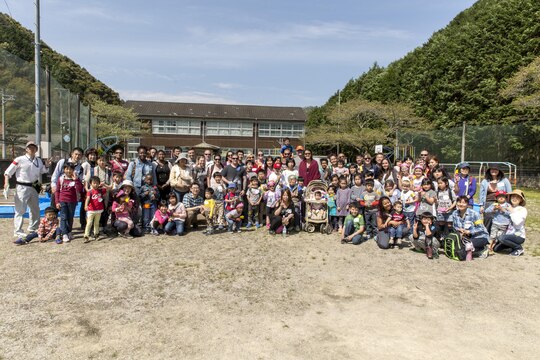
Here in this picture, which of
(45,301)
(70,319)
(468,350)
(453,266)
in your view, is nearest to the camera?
(468,350)

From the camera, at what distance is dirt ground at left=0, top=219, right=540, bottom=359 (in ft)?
10.1

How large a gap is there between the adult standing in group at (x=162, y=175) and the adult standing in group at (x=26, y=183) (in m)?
2.10

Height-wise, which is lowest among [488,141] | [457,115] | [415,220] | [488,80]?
[415,220]

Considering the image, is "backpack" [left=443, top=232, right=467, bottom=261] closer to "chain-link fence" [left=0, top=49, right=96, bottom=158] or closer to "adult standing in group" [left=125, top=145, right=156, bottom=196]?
"adult standing in group" [left=125, top=145, right=156, bottom=196]

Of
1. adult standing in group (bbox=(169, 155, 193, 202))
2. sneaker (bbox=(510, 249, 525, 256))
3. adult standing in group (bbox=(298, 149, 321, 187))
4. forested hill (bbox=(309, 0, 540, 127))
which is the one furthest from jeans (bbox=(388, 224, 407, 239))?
forested hill (bbox=(309, 0, 540, 127))

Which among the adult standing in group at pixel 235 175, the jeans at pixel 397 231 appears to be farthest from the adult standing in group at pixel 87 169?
the jeans at pixel 397 231

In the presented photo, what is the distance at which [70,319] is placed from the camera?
11.6 feet

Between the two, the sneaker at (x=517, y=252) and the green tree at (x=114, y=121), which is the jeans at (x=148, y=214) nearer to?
the sneaker at (x=517, y=252)

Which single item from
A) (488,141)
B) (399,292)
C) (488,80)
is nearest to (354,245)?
(399,292)

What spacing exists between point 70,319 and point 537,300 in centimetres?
513

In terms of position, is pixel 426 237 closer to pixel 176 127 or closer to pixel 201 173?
pixel 201 173

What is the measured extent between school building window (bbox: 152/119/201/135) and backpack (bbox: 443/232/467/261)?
40.6 metres

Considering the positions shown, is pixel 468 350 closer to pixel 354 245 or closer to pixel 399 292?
pixel 399 292

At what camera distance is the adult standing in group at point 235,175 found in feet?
25.9
